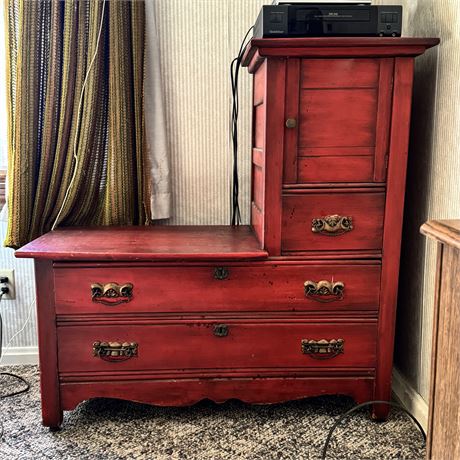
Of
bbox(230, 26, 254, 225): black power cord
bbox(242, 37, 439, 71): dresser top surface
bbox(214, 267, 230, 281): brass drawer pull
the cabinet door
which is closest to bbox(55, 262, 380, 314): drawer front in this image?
bbox(214, 267, 230, 281): brass drawer pull

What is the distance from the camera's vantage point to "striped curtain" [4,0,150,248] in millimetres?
1651

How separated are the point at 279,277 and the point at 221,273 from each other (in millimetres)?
169

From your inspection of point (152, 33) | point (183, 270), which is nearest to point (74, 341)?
point (183, 270)

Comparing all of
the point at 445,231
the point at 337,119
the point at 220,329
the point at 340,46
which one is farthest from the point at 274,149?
the point at 445,231

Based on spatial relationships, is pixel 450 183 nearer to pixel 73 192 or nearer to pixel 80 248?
pixel 80 248

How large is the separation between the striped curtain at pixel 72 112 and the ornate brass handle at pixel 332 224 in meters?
0.67

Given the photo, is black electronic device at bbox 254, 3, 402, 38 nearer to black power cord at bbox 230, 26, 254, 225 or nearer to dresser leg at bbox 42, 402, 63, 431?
black power cord at bbox 230, 26, 254, 225

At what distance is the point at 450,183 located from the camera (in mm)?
1377

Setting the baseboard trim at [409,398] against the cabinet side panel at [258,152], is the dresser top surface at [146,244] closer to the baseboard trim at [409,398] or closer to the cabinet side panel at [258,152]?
the cabinet side panel at [258,152]

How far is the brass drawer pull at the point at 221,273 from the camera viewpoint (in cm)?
145

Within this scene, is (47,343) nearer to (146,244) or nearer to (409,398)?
(146,244)

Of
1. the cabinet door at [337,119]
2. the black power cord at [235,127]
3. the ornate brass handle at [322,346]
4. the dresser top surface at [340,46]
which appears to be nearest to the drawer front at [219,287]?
the ornate brass handle at [322,346]

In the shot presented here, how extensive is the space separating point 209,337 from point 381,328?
51 centimetres

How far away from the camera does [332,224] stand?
1.44 metres
